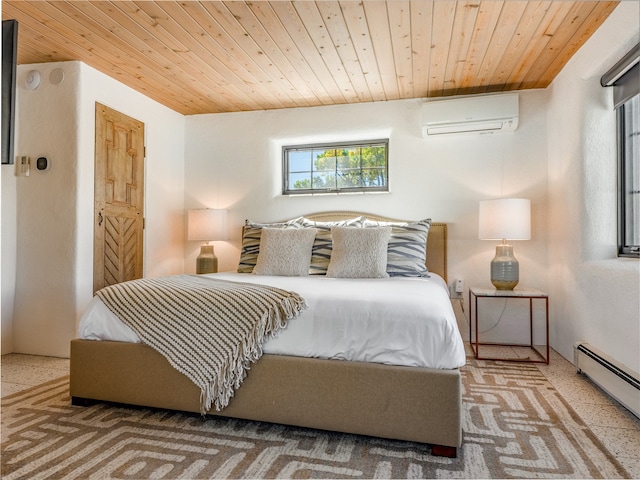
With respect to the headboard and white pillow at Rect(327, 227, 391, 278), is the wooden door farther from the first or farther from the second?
the headboard

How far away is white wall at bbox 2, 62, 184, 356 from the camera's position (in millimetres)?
3014

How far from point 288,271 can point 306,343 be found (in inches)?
45.8

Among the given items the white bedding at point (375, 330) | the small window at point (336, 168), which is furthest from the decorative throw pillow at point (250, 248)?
the white bedding at point (375, 330)

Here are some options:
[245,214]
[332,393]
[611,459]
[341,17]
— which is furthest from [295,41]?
[611,459]

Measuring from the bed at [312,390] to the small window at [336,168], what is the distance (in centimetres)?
192

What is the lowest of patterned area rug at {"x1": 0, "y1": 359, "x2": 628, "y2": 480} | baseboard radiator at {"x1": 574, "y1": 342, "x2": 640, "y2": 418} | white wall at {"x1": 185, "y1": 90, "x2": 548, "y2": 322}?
patterned area rug at {"x1": 0, "y1": 359, "x2": 628, "y2": 480}

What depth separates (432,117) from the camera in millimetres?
3482

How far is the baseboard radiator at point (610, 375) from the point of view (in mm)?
1977

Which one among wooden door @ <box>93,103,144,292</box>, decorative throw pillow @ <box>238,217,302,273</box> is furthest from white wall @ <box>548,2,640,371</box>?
wooden door @ <box>93,103,144,292</box>

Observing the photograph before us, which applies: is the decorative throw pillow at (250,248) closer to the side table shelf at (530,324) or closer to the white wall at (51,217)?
the white wall at (51,217)

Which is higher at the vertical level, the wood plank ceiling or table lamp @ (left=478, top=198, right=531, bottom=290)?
the wood plank ceiling

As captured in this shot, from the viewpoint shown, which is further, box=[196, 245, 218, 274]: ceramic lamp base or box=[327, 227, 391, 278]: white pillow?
box=[196, 245, 218, 274]: ceramic lamp base

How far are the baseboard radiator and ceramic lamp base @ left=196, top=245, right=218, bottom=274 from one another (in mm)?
2945

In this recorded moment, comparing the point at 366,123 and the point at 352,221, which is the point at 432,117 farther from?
the point at 352,221
